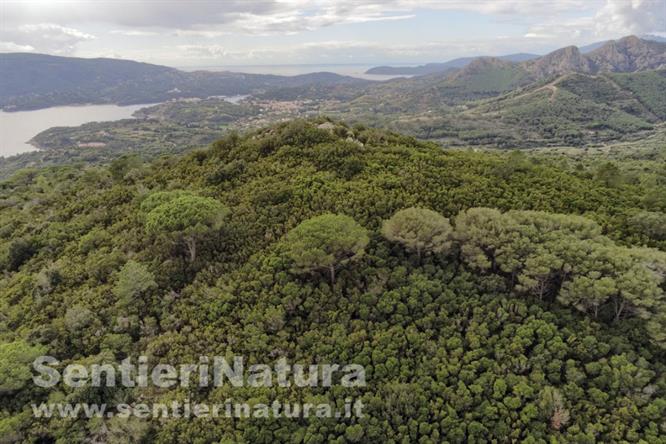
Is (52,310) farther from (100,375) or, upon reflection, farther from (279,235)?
(279,235)

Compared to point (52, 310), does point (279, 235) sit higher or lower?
higher

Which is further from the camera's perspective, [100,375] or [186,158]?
[186,158]

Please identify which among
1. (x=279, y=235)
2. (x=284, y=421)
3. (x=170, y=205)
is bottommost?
(x=284, y=421)

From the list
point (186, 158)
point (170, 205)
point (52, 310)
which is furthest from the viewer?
point (186, 158)

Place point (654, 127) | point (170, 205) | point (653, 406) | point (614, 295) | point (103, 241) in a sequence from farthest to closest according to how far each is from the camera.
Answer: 1. point (654, 127)
2. point (103, 241)
3. point (170, 205)
4. point (614, 295)
5. point (653, 406)

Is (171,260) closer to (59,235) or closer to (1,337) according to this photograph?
(1,337)

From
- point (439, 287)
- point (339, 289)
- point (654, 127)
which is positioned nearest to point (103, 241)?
point (339, 289)
